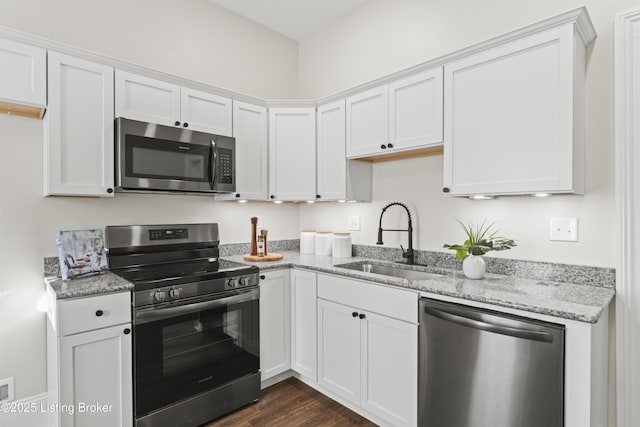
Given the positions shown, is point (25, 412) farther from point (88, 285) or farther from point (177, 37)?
point (177, 37)

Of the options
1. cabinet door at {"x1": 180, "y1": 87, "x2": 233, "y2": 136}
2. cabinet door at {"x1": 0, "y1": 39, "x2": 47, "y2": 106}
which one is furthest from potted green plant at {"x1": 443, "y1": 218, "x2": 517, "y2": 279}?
cabinet door at {"x1": 0, "y1": 39, "x2": 47, "y2": 106}

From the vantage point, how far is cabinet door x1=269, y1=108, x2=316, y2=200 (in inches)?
114

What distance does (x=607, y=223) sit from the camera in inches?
69.3

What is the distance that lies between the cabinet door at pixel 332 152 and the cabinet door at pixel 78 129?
1476 millimetres

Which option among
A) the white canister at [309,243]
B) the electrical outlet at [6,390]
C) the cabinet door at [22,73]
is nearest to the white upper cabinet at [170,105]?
the cabinet door at [22,73]

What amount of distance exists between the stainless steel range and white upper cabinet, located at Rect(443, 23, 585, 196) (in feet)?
4.98

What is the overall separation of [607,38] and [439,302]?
1.57 meters

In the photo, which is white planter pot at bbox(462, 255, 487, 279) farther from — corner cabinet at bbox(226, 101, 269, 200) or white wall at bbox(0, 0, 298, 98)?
white wall at bbox(0, 0, 298, 98)

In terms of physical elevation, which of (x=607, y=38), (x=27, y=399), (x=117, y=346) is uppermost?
(x=607, y=38)

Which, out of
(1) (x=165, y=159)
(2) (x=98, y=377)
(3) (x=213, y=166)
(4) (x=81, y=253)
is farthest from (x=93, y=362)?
(3) (x=213, y=166)

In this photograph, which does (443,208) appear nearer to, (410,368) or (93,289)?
(410,368)

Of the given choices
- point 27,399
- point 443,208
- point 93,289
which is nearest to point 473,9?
point 443,208

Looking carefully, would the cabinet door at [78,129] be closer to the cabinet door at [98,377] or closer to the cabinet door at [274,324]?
the cabinet door at [98,377]

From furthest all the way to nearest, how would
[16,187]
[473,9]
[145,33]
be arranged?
[145,33]
[473,9]
[16,187]
